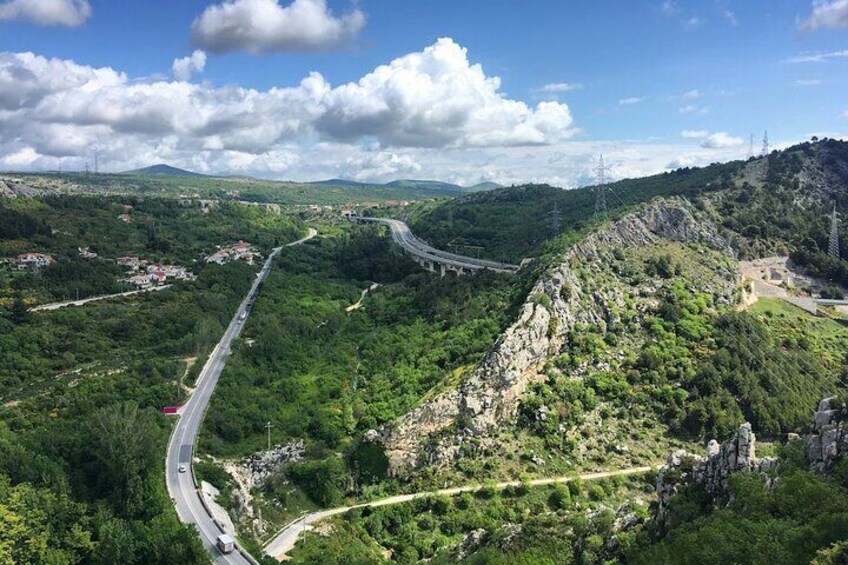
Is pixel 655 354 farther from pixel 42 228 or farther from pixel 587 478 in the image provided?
pixel 42 228

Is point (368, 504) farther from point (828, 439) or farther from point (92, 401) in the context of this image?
point (828, 439)

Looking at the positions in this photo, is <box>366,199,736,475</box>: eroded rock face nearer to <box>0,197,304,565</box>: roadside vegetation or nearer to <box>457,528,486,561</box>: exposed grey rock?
<box>457,528,486,561</box>: exposed grey rock

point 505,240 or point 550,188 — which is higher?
point 550,188

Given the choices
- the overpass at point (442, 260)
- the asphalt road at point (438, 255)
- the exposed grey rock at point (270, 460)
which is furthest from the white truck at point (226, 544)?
the asphalt road at point (438, 255)

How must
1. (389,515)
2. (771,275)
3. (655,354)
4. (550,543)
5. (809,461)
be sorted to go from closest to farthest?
(809,461) → (550,543) → (389,515) → (655,354) → (771,275)

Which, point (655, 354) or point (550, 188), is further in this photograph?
point (550, 188)

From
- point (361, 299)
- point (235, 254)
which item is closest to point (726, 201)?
point (361, 299)

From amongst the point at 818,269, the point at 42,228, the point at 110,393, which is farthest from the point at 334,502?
the point at 42,228

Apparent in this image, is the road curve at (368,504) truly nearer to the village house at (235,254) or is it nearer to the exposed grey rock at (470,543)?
the exposed grey rock at (470,543)
